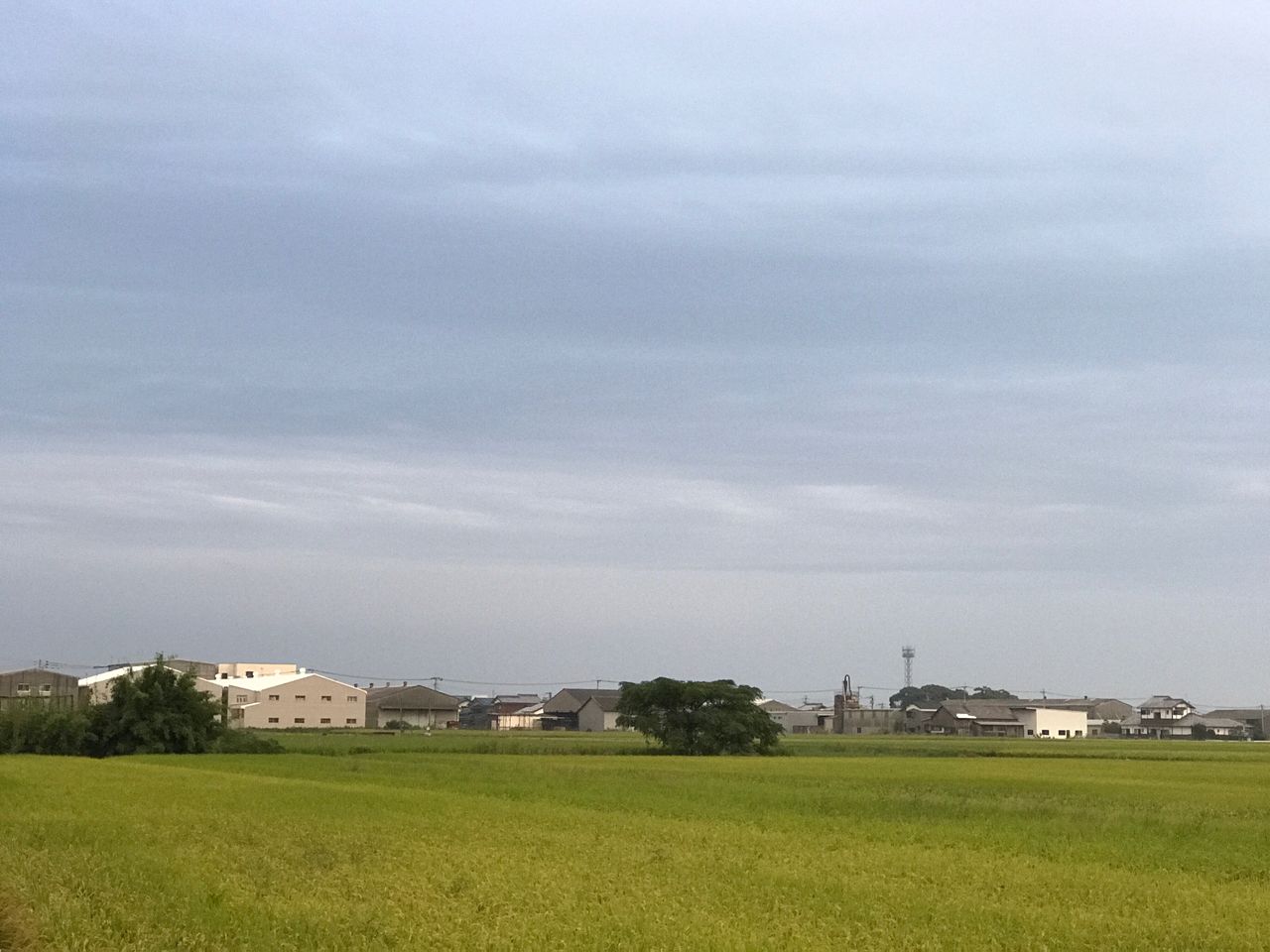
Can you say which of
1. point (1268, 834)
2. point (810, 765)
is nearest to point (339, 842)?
A: point (1268, 834)

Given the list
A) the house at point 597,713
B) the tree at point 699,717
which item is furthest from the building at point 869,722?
the tree at point 699,717

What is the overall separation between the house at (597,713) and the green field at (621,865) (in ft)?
402

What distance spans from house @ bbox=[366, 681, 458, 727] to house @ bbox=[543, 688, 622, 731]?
14.8m

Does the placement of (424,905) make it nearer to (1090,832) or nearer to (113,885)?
(113,885)

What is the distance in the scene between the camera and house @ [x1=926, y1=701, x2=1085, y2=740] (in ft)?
567

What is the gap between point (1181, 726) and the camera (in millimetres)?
187250

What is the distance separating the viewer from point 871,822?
3278cm

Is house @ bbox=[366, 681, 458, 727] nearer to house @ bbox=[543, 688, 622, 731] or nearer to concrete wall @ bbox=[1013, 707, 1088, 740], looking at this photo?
house @ bbox=[543, 688, 622, 731]

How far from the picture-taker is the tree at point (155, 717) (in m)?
80.2

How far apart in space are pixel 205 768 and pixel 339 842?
33.9 meters

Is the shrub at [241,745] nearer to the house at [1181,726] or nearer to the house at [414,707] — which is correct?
the house at [414,707]

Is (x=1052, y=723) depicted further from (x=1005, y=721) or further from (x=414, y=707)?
(x=414, y=707)

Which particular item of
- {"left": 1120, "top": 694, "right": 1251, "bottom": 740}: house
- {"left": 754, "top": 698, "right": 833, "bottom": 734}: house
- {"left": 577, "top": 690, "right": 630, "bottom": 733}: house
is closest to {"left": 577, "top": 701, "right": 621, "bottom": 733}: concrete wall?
{"left": 577, "top": 690, "right": 630, "bottom": 733}: house

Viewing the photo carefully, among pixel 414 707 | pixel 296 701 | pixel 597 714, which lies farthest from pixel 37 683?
pixel 597 714
